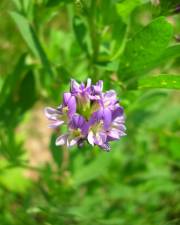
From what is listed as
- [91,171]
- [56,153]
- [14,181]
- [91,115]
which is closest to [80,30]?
[91,115]

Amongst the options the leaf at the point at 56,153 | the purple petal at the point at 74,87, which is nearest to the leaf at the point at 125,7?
the purple petal at the point at 74,87

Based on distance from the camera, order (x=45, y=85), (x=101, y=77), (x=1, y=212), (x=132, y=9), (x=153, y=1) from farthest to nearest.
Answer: (x=1, y=212), (x=45, y=85), (x=101, y=77), (x=132, y=9), (x=153, y=1)

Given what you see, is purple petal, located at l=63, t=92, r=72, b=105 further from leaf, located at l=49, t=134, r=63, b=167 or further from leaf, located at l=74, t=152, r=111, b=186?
leaf, located at l=74, t=152, r=111, b=186

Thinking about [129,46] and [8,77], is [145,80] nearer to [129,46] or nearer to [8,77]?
[129,46]

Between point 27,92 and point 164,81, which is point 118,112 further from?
point 27,92

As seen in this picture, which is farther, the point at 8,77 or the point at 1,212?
the point at 1,212

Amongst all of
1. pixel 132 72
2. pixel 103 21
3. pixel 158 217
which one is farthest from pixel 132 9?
pixel 158 217

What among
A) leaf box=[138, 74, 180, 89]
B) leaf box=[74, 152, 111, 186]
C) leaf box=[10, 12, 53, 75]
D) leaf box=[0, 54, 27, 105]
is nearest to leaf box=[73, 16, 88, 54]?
leaf box=[10, 12, 53, 75]
